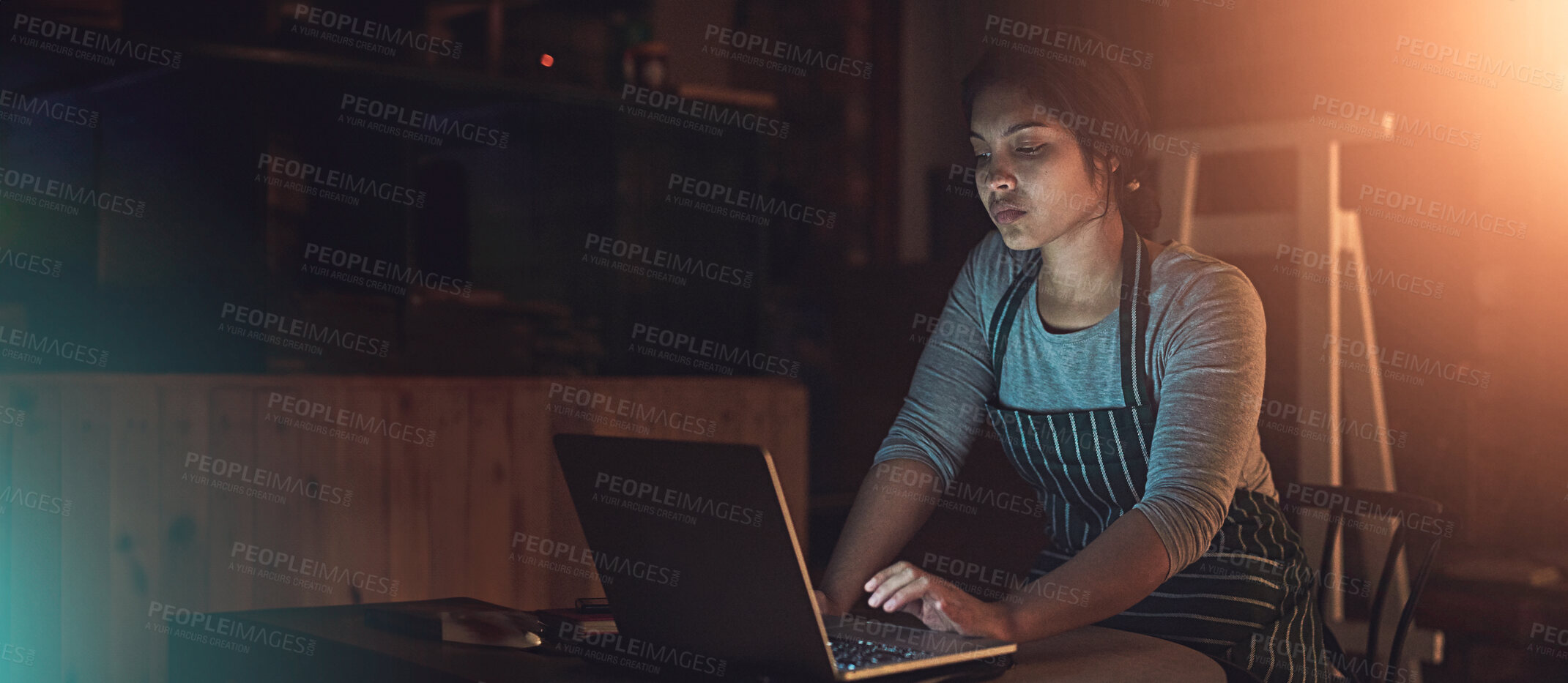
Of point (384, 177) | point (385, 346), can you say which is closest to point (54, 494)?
point (385, 346)

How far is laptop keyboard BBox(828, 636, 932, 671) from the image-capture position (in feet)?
3.41

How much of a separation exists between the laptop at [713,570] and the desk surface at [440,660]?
0.06 metres

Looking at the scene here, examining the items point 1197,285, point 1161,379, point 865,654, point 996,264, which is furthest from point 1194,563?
point 865,654

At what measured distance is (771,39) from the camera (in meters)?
4.33

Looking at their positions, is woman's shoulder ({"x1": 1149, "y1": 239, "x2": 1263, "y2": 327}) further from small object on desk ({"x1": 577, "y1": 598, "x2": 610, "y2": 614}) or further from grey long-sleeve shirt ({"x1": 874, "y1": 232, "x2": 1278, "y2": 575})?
small object on desk ({"x1": 577, "y1": 598, "x2": 610, "y2": 614})

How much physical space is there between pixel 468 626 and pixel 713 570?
0.37 meters

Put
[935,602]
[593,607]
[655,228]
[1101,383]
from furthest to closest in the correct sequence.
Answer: [655,228] < [1101,383] < [593,607] < [935,602]

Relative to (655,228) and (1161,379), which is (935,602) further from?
(655,228)

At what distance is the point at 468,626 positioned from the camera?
127 cm

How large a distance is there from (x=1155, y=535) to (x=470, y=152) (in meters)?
2.23

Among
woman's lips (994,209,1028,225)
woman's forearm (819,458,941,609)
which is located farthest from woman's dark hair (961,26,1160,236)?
woman's forearm (819,458,941,609)

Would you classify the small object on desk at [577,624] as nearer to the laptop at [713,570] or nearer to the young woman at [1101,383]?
the laptop at [713,570]

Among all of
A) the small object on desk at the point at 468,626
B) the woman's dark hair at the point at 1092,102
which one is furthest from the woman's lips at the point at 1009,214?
the small object on desk at the point at 468,626

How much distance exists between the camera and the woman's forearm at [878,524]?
61.3 inches
